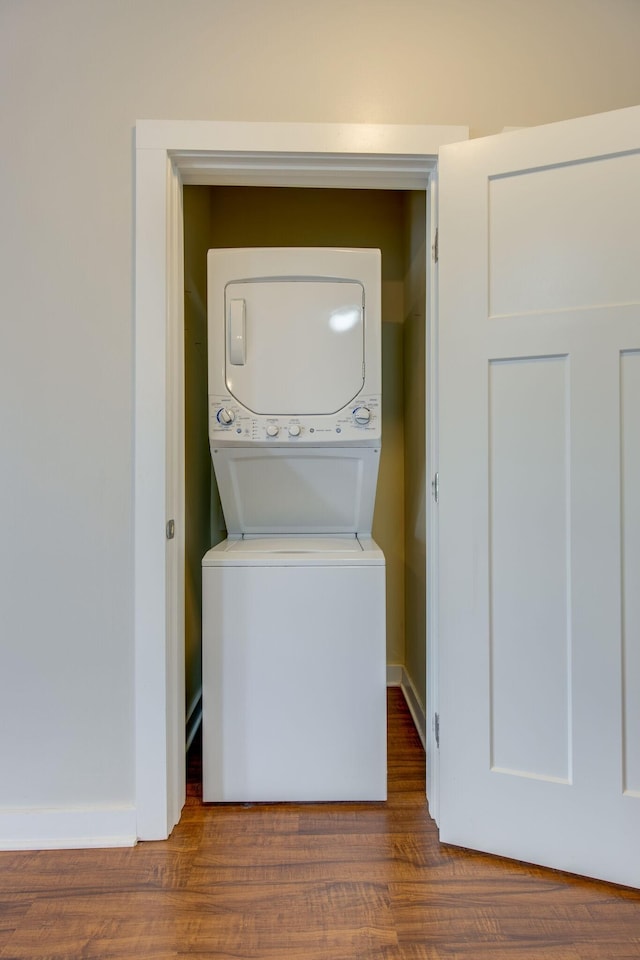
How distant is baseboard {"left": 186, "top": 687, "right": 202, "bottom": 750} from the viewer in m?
2.08

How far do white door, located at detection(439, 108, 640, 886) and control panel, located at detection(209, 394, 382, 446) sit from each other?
0.39 m

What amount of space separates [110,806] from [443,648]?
1.09 meters

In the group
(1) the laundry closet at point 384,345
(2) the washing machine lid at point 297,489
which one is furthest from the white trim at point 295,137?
(2) the washing machine lid at point 297,489

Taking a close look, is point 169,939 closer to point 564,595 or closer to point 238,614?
point 238,614

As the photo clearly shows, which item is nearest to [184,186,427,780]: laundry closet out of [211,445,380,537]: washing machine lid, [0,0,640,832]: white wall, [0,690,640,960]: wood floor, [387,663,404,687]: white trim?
[387,663,404,687]: white trim

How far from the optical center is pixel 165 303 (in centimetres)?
153

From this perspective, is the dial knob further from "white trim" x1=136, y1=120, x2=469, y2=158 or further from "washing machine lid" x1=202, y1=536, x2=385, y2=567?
"white trim" x1=136, y1=120, x2=469, y2=158

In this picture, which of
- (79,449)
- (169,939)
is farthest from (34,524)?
(169,939)

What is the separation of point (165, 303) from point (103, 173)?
16.5 inches

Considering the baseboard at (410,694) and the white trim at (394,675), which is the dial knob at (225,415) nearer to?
the baseboard at (410,694)

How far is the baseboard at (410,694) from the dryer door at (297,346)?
1.33 m

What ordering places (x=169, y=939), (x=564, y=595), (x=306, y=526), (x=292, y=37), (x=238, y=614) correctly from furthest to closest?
(x=306, y=526), (x=238, y=614), (x=292, y=37), (x=564, y=595), (x=169, y=939)

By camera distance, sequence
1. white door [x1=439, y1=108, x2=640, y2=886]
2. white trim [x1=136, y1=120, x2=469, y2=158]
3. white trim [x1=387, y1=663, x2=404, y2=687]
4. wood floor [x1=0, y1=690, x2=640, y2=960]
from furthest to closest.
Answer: white trim [x1=387, y1=663, x2=404, y2=687] → white trim [x1=136, y1=120, x2=469, y2=158] → white door [x1=439, y1=108, x2=640, y2=886] → wood floor [x1=0, y1=690, x2=640, y2=960]

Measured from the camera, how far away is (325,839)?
153 centimetres
